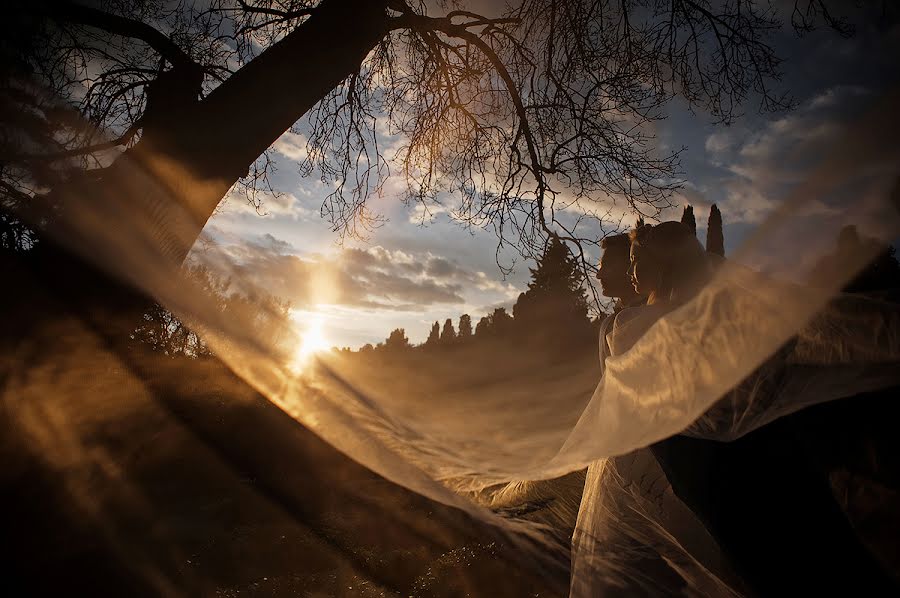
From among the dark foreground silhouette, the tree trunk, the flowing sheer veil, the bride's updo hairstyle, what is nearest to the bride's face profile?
the bride's updo hairstyle

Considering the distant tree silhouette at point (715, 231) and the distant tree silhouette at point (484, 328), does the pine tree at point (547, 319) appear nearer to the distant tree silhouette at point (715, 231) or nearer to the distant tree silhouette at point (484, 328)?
the distant tree silhouette at point (484, 328)

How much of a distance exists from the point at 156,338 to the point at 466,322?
60.4m

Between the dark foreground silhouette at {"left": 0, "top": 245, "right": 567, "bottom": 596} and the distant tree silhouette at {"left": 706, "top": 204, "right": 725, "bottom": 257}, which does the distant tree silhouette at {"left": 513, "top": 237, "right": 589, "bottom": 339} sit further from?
the distant tree silhouette at {"left": 706, "top": 204, "right": 725, "bottom": 257}

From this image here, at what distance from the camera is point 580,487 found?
2.97 metres

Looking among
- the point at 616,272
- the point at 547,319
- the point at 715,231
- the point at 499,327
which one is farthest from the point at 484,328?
the point at 616,272

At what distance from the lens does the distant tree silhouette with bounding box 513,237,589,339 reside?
416 cm

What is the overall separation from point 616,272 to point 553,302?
24.7 m

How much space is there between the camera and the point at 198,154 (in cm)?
184

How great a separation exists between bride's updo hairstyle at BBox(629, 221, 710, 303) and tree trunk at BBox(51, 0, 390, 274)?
7.10ft

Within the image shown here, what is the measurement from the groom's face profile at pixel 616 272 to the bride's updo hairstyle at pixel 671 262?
108 cm

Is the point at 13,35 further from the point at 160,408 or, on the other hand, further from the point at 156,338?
the point at 160,408

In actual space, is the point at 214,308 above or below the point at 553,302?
below

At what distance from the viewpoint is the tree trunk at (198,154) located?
5.60 feet

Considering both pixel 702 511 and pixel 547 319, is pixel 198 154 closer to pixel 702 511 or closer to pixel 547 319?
pixel 702 511
